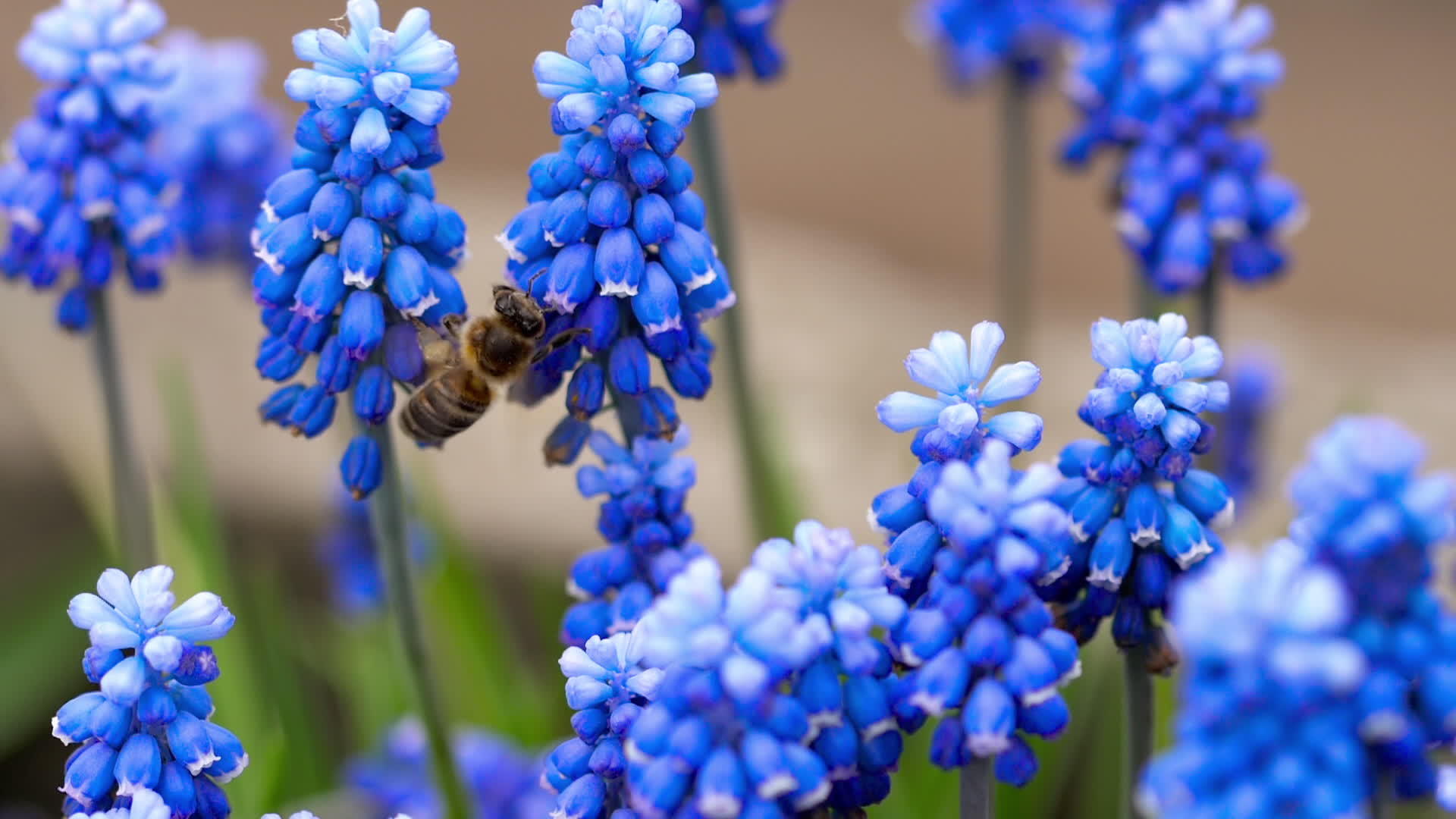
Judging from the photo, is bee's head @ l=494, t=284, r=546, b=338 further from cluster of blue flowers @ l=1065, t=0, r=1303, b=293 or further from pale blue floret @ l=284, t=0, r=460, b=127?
cluster of blue flowers @ l=1065, t=0, r=1303, b=293

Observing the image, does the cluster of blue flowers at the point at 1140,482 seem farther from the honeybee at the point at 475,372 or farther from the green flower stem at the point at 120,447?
the green flower stem at the point at 120,447

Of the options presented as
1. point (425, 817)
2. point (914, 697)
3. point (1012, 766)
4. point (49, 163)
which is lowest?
point (425, 817)

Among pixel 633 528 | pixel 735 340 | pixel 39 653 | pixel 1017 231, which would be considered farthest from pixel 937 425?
pixel 39 653

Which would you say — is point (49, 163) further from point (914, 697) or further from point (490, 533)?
point (490, 533)

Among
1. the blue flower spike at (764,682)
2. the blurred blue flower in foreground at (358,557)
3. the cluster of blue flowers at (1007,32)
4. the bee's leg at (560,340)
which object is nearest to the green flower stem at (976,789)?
the blue flower spike at (764,682)

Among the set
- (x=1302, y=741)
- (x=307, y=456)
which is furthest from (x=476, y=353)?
(x=307, y=456)

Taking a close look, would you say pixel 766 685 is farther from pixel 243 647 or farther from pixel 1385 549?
pixel 243 647
